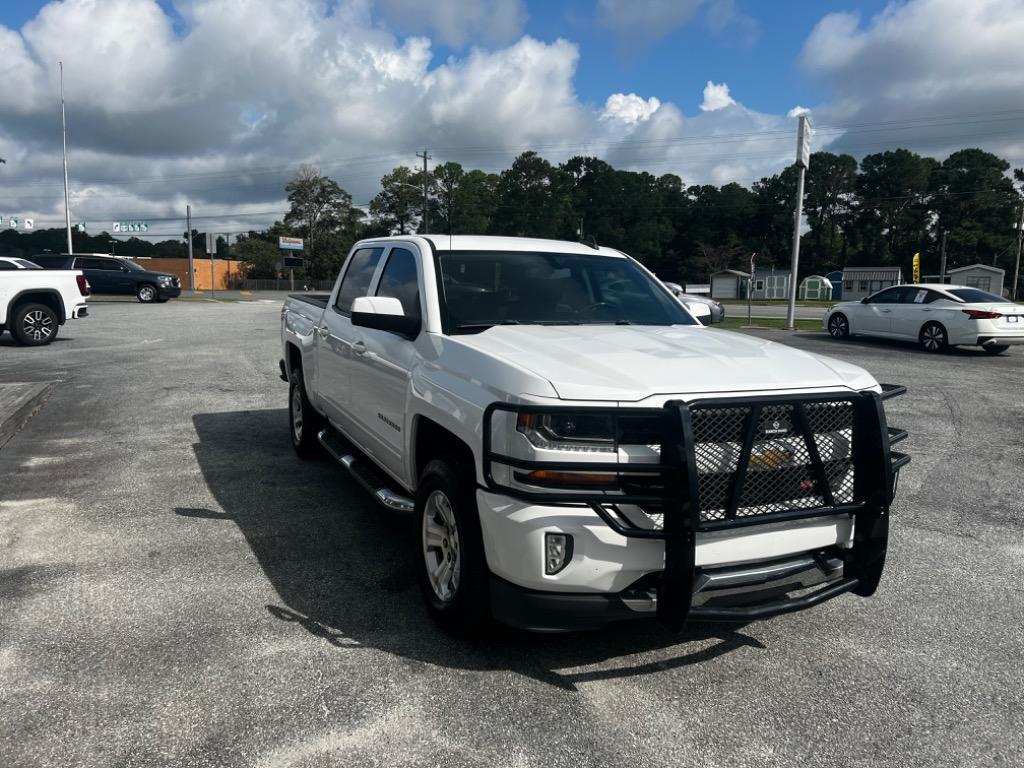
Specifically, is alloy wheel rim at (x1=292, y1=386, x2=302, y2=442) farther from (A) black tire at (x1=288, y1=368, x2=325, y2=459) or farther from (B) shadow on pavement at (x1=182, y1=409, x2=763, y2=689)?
(B) shadow on pavement at (x1=182, y1=409, x2=763, y2=689)

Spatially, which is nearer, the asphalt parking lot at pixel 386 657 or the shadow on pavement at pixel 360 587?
the asphalt parking lot at pixel 386 657

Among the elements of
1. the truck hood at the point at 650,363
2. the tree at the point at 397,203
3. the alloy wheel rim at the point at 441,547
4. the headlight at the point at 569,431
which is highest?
the tree at the point at 397,203

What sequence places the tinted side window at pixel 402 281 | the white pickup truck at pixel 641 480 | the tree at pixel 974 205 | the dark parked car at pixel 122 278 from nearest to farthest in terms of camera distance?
the white pickup truck at pixel 641 480 < the tinted side window at pixel 402 281 < the dark parked car at pixel 122 278 < the tree at pixel 974 205

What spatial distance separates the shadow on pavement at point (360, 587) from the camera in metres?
3.47

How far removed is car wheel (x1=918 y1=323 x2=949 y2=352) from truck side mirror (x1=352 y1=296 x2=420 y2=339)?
15.5 m

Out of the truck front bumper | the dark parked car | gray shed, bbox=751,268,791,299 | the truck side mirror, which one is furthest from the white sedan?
gray shed, bbox=751,268,791,299

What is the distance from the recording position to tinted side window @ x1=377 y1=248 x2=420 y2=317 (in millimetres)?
4488

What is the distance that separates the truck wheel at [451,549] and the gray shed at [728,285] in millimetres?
80927

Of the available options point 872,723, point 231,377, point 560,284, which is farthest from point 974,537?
point 231,377

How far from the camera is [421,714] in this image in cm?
299

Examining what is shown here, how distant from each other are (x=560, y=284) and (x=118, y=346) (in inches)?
542

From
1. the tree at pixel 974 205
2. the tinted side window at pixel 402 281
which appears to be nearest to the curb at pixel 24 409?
the tinted side window at pixel 402 281

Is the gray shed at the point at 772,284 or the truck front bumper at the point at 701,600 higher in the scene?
the gray shed at the point at 772,284

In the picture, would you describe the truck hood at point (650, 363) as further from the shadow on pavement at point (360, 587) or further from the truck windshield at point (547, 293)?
the shadow on pavement at point (360, 587)
